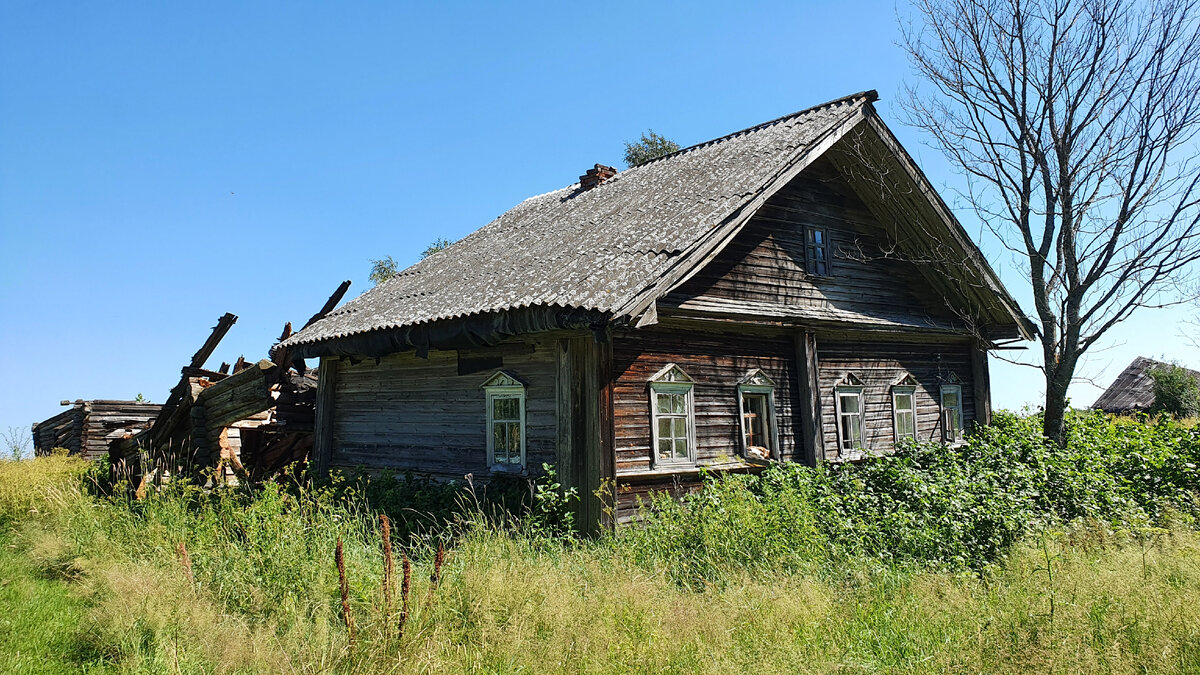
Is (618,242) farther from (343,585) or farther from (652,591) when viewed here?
(343,585)

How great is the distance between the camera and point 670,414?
373 inches

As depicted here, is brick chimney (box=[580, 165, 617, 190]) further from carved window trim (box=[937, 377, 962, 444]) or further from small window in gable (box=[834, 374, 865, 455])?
carved window trim (box=[937, 377, 962, 444])

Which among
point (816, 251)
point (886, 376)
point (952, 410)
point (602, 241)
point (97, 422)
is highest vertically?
point (816, 251)

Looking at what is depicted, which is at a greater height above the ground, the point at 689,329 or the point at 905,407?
the point at 689,329

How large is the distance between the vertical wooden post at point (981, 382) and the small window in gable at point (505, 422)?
31.4ft

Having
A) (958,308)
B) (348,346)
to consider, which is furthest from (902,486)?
(348,346)

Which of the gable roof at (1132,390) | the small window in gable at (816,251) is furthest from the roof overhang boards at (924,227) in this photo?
the gable roof at (1132,390)

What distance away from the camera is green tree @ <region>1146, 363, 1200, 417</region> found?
25172 millimetres

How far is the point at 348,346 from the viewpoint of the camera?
1089cm

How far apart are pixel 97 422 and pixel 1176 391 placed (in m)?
34.3

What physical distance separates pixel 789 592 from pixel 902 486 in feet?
14.8

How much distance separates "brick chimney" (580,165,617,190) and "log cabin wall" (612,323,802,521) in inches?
229

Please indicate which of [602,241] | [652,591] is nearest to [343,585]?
[652,591]

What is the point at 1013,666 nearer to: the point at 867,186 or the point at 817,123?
the point at 817,123
